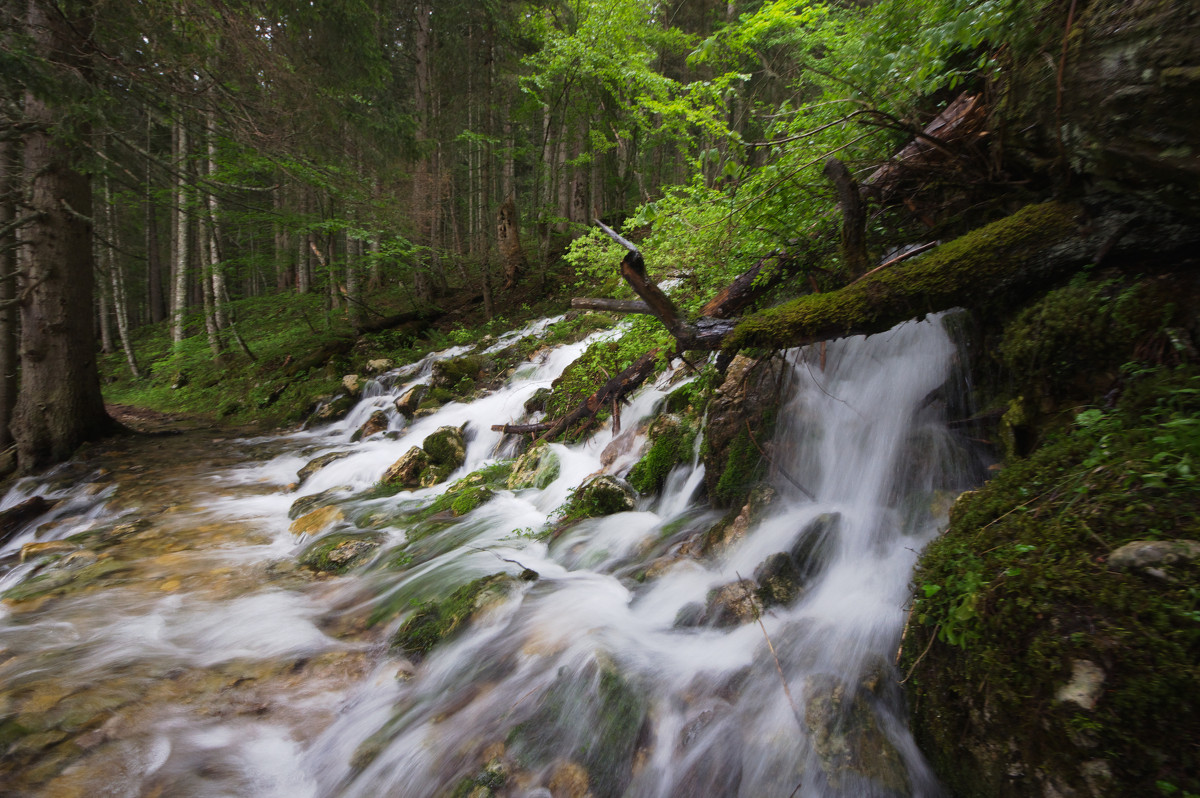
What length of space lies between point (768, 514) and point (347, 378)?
35.7 ft

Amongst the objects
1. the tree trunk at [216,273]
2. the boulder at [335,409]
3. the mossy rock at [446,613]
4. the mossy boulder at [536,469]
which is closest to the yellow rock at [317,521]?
the mossy boulder at [536,469]

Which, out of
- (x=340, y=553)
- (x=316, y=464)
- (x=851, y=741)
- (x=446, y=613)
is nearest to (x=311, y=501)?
(x=316, y=464)

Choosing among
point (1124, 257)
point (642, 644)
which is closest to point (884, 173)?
point (1124, 257)

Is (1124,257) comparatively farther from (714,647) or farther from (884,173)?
(714,647)

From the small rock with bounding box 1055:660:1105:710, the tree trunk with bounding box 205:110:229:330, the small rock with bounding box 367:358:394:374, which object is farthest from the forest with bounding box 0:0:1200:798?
the tree trunk with bounding box 205:110:229:330

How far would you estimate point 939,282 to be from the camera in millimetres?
2670

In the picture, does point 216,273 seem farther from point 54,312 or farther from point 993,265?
point 993,265

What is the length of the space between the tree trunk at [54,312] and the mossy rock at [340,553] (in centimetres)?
571

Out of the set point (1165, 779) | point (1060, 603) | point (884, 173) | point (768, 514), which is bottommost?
point (768, 514)

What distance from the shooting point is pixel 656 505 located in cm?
505

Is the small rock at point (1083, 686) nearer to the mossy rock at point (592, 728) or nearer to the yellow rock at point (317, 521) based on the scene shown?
the mossy rock at point (592, 728)

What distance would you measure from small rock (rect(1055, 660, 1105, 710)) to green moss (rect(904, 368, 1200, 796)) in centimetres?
1

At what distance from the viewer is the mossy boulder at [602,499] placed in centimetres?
520

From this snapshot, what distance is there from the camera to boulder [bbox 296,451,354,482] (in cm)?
800
